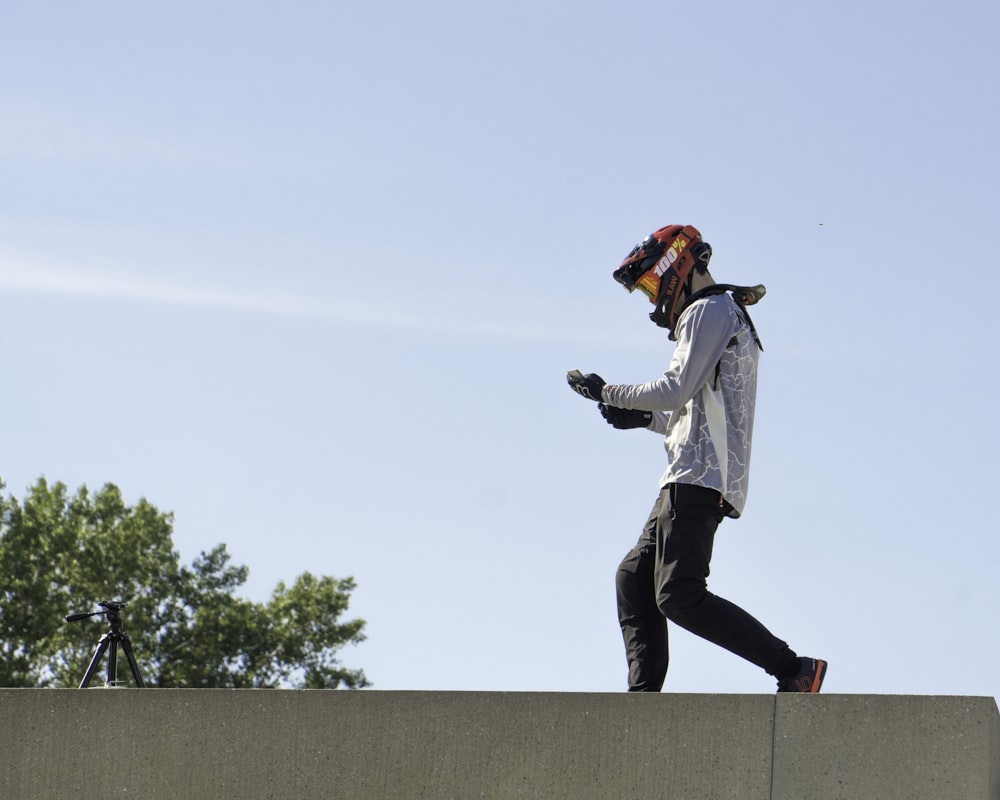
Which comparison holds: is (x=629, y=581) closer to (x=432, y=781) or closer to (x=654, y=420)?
(x=654, y=420)

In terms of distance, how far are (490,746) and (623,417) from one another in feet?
4.78

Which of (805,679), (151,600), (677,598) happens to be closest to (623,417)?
(677,598)

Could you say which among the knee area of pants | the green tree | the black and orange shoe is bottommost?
the black and orange shoe

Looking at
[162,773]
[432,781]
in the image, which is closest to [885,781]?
[432,781]

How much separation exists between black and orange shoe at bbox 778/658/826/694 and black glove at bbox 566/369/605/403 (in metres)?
1.30

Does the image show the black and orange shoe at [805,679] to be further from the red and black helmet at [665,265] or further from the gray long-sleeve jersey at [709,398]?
the red and black helmet at [665,265]

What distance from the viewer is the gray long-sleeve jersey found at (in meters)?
5.66

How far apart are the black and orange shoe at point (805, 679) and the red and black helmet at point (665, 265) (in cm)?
146

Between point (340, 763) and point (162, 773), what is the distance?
2.30 feet

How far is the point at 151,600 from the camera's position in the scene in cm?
3181

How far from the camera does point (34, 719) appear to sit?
5844 mm

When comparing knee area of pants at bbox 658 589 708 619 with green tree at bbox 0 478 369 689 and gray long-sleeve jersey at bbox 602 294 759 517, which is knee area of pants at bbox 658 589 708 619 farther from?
green tree at bbox 0 478 369 689

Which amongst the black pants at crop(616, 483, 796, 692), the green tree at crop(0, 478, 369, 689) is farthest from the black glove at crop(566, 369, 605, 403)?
Result: the green tree at crop(0, 478, 369, 689)

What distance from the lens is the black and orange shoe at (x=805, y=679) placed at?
17.9ft
